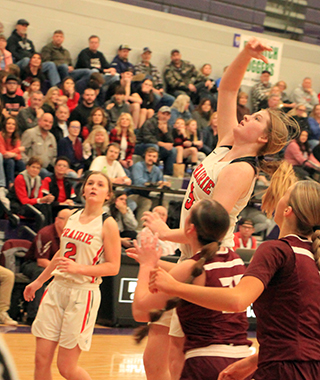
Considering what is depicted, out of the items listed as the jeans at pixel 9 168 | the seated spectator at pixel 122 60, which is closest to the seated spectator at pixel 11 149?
the jeans at pixel 9 168

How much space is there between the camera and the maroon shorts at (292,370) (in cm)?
215

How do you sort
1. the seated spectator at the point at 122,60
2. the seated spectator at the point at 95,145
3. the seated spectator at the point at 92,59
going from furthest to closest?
1. the seated spectator at the point at 122,60
2. the seated spectator at the point at 92,59
3. the seated spectator at the point at 95,145

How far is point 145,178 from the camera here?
29.2 ft

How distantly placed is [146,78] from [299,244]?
9.78 m

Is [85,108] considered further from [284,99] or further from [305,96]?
[305,96]

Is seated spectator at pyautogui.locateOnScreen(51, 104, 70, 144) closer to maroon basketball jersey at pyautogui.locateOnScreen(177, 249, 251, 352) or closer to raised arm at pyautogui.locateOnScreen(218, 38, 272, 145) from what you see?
raised arm at pyautogui.locateOnScreen(218, 38, 272, 145)

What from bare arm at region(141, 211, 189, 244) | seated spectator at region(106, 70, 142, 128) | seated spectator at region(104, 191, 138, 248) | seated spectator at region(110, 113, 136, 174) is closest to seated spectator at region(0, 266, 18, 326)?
seated spectator at region(104, 191, 138, 248)

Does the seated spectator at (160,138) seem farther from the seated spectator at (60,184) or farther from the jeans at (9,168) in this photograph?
the jeans at (9,168)

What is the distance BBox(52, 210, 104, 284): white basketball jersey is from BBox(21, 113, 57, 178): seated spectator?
473 cm

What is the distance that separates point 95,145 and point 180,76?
174 inches

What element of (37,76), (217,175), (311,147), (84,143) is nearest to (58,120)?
(84,143)

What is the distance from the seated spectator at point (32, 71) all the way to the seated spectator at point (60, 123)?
138 centimetres

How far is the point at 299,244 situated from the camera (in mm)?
2268

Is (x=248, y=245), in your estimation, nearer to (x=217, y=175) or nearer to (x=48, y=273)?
(x=48, y=273)
